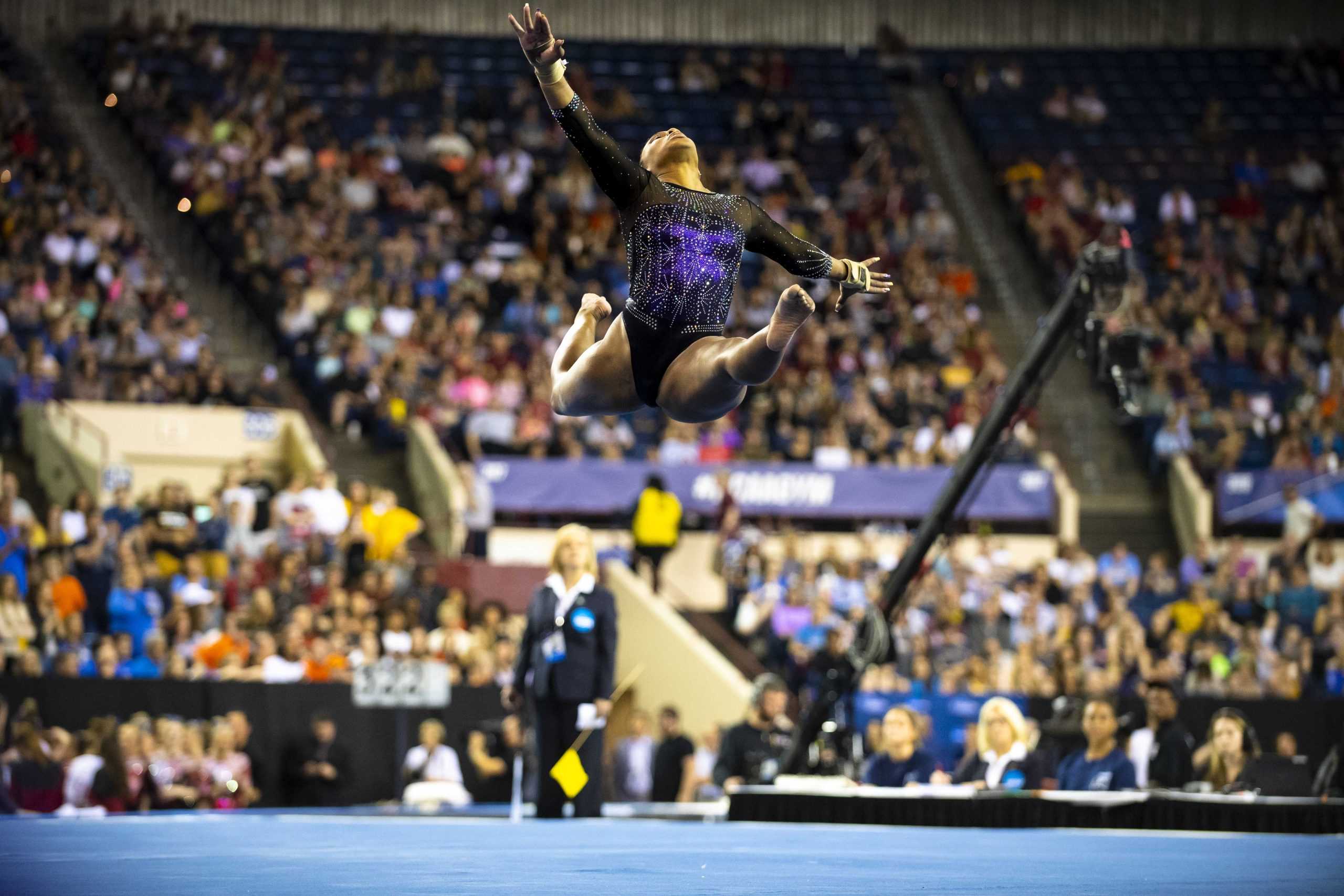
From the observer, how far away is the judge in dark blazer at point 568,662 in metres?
9.52

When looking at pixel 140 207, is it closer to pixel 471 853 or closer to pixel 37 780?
pixel 37 780

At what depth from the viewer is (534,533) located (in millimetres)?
18469

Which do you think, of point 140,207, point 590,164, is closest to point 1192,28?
point 140,207

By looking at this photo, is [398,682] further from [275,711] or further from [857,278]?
[857,278]

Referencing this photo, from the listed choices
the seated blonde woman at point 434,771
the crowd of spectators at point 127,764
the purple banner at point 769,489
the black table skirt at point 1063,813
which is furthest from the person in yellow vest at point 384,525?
the black table skirt at point 1063,813

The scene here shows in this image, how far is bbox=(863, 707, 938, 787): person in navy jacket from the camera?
1035 cm

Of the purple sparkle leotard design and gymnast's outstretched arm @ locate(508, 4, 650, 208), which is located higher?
gymnast's outstretched arm @ locate(508, 4, 650, 208)

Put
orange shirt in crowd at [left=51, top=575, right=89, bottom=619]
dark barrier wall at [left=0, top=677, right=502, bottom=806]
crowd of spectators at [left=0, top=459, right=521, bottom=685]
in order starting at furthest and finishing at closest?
1. orange shirt in crowd at [left=51, top=575, right=89, bottom=619]
2. crowd of spectators at [left=0, top=459, right=521, bottom=685]
3. dark barrier wall at [left=0, top=677, right=502, bottom=806]

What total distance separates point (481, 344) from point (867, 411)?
423cm

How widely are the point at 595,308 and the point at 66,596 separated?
877 cm

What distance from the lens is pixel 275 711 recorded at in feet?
42.9

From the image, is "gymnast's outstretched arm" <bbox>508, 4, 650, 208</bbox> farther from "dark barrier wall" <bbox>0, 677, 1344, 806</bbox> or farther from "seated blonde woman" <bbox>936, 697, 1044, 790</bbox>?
"dark barrier wall" <bbox>0, 677, 1344, 806</bbox>

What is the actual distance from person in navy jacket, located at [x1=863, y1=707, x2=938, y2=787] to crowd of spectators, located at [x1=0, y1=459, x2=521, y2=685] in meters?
4.53

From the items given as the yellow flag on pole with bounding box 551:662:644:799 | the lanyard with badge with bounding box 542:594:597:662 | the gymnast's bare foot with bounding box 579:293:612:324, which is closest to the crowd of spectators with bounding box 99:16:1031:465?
the lanyard with badge with bounding box 542:594:597:662
